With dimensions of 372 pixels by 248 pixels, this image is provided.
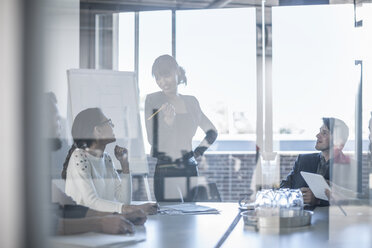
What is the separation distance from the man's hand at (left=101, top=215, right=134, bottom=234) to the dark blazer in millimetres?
967

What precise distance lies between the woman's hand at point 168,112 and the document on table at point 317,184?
772mm

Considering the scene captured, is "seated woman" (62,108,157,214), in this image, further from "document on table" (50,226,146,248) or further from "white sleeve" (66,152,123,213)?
"document on table" (50,226,146,248)

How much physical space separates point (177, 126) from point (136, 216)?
2.46 feet

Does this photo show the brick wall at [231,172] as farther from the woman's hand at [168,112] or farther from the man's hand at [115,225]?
the man's hand at [115,225]

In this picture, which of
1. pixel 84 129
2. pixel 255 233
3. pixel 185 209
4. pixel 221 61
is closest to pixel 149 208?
pixel 185 209

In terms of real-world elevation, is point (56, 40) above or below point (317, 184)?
above

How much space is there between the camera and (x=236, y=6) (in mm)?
2605

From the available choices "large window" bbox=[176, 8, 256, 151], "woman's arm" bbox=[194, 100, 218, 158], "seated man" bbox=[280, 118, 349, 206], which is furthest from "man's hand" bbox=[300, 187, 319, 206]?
"woman's arm" bbox=[194, 100, 218, 158]

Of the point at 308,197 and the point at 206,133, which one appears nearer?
the point at 308,197

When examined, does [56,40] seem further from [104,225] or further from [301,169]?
[301,169]

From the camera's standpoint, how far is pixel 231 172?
8.56 ft

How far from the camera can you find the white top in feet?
6.77

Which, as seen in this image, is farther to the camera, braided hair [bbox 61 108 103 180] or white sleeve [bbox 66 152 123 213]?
braided hair [bbox 61 108 103 180]

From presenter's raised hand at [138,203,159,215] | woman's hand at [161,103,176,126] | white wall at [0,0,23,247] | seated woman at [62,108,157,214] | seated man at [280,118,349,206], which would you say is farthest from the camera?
woman's hand at [161,103,176,126]
